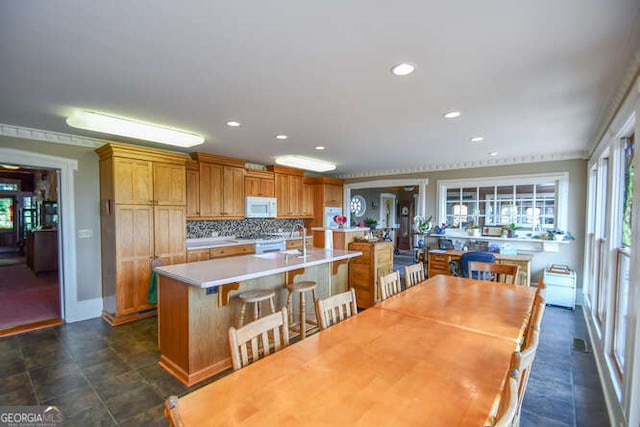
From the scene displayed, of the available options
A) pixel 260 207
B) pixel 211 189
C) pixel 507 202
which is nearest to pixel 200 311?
pixel 211 189

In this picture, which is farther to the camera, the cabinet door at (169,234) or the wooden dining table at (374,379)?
the cabinet door at (169,234)

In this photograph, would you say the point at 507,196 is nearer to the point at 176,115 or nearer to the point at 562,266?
the point at 562,266

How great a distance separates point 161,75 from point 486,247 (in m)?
5.64

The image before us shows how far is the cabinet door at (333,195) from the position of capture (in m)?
6.99

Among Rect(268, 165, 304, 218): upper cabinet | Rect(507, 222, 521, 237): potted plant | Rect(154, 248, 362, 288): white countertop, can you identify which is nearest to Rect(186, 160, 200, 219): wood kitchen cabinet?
Rect(268, 165, 304, 218): upper cabinet

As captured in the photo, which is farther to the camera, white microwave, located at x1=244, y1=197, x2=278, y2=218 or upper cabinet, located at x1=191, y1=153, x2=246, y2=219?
white microwave, located at x1=244, y1=197, x2=278, y2=218

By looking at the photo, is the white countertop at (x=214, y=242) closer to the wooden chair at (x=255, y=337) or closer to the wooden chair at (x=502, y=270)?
the wooden chair at (x=255, y=337)

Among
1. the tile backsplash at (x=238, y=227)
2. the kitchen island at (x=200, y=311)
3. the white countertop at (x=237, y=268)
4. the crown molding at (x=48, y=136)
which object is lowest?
the kitchen island at (x=200, y=311)

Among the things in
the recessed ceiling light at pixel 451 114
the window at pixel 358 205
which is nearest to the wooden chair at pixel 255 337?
the recessed ceiling light at pixel 451 114

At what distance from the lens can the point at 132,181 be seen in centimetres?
386

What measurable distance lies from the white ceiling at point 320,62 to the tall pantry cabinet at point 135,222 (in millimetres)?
778

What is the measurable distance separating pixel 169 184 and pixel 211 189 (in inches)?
34.7

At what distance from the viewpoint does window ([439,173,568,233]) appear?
491 cm

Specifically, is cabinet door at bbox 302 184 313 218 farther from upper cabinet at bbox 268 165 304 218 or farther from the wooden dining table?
the wooden dining table
